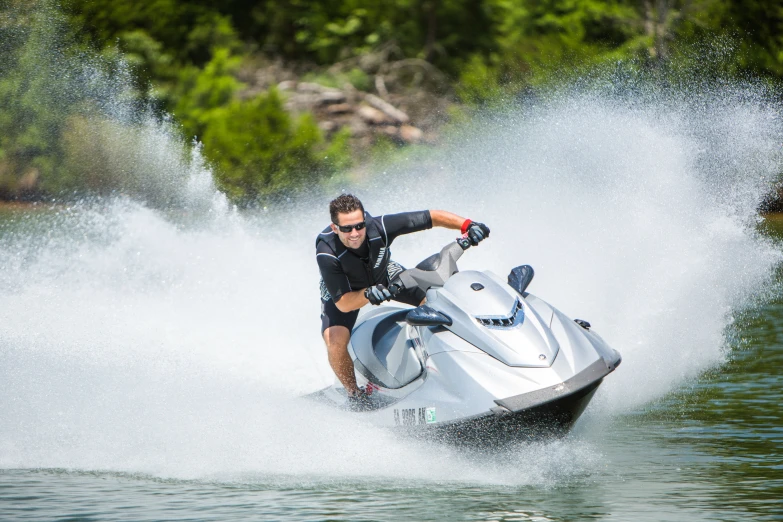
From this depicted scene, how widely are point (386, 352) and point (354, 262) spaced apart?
21.4 inches

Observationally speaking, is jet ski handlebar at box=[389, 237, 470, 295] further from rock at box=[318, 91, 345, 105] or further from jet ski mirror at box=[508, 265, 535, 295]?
rock at box=[318, 91, 345, 105]

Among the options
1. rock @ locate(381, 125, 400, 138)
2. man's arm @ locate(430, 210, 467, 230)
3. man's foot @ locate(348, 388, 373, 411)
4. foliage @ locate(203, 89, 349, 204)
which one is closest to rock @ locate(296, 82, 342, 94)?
rock @ locate(381, 125, 400, 138)

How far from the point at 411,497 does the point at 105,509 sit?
1.47m

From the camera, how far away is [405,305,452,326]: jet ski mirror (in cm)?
552

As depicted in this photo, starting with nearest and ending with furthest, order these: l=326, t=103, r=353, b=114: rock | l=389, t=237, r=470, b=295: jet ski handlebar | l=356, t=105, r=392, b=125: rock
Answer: l=389, t=237, r=470, b=295: jet ski handlebar, l=356, t=105, r=392, b=125: rock, l=326, t=103, r=353, b=114: rock

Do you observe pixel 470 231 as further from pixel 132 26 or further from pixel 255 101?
pixel 132 26

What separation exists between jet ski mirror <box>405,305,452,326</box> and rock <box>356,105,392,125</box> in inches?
888

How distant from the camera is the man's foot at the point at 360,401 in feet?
20.2

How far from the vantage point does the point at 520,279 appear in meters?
5.96

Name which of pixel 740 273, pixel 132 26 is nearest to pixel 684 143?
pixel 740 273

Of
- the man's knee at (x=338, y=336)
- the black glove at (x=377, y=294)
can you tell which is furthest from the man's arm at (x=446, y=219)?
the black glove at (x=377, y=294)

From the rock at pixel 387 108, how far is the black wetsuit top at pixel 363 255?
2194 centimetres

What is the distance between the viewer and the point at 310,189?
70.7ft

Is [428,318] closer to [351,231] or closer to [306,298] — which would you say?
[351,231]
